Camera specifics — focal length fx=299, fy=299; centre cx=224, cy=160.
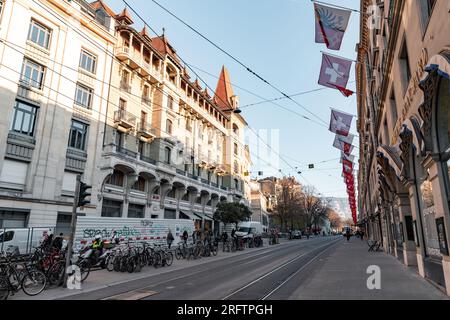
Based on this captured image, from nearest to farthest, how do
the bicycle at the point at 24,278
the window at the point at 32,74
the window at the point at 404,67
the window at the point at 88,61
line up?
1. the bicycle at the point at 24,278
2. the window at the point at 404,67
3. the window at the point at 32,74
4. the window at the point at 88,61

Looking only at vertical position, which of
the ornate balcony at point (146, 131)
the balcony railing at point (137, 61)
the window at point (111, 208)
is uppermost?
the balcony railing at point (137, 61)

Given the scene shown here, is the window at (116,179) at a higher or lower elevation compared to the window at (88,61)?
lower

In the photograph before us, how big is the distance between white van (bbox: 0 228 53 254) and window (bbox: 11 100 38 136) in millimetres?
7036

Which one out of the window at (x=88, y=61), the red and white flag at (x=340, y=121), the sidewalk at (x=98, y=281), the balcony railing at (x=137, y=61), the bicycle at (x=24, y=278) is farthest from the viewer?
the balcony railing at (x=137, y=61)

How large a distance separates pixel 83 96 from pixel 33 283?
1770 centimetres

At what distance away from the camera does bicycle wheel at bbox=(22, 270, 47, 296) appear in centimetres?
908

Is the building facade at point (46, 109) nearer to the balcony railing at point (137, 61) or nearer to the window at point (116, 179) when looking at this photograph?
the balcony railing at point (137, 61)

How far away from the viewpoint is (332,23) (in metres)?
10.3

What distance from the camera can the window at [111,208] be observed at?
79.8ft

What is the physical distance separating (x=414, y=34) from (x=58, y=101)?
2146 centimetres

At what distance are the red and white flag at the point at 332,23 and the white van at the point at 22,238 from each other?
53.0 feet

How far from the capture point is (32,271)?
9258 mm

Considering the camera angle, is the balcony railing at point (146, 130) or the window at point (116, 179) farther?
the balcony railing at point (146, 130)

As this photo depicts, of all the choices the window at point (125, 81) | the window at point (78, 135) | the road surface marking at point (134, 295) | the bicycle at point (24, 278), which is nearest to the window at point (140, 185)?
the window at point (78, 135)
